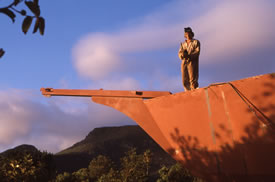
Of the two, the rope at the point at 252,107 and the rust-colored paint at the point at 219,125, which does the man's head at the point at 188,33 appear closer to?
the rust-colored paint at the point at 219,125

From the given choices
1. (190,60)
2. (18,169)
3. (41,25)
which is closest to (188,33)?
(190,60)

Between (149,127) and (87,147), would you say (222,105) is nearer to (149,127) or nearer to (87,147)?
(149,127)

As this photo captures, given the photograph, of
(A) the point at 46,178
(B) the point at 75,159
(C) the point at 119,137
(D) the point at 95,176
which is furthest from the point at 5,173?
(C) the point at 119,137

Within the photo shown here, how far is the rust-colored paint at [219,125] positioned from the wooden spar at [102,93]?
0.03 m

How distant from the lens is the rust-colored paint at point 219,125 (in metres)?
6.14

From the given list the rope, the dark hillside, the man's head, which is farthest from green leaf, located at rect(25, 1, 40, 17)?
the dark hillside

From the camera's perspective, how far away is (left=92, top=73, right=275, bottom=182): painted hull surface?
241 inches

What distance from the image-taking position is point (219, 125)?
21.9ft

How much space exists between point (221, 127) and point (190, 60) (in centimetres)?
220

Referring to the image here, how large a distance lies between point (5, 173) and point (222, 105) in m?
15.3

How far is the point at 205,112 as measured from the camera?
6.86 meters

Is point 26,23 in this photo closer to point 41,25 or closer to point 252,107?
point 41,25

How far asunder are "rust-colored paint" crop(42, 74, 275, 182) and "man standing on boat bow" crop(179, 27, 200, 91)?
73 centimetres

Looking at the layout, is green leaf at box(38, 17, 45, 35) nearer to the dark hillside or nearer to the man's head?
the man's head
